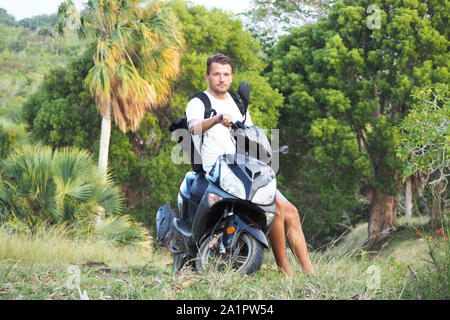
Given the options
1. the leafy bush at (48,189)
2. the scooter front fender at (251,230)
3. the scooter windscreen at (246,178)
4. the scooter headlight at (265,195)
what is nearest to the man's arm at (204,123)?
the scooter windscreen at (246,178)

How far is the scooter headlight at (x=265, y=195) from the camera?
12.9 feet

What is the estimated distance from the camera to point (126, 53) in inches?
756

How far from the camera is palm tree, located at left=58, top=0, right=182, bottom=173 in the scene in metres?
18.5

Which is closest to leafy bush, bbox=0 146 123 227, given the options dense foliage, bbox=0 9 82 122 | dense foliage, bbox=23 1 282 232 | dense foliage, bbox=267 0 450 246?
dense foliage, bbox=23 1 282 232

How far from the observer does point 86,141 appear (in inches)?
922

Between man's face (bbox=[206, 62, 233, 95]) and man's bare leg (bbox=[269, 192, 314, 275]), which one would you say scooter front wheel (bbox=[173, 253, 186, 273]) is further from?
man's face (bbox=[206, 62, 233, 95])

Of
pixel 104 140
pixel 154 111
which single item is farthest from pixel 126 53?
pixel 154 111

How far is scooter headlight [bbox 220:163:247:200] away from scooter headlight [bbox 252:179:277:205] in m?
0.09

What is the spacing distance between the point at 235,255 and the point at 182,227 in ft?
2.64

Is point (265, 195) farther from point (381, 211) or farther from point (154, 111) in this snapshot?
point (154, 111)

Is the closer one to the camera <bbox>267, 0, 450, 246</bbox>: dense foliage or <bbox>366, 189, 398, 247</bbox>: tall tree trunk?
<bbox>267, 0, 450, 246</bbox>: dense foliage
